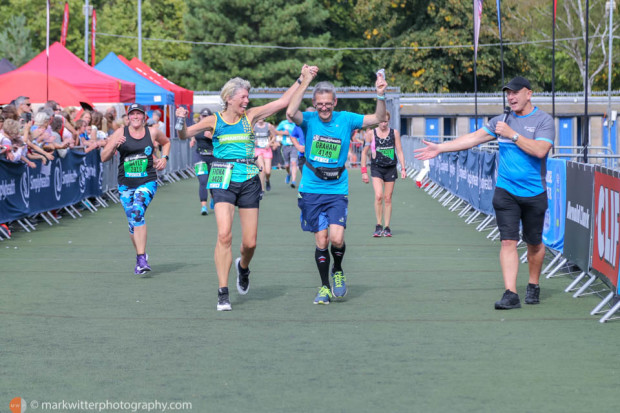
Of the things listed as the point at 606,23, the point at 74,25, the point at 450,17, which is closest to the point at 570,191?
the point at 450,17

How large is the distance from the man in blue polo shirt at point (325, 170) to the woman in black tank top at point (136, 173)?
2589 mm

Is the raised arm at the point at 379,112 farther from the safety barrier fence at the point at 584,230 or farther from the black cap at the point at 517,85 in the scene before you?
the safety barrier fence at the point at 584,230

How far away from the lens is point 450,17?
6275cm

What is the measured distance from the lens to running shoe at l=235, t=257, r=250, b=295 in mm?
10055

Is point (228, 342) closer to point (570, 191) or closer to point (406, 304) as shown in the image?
point (406, 304)

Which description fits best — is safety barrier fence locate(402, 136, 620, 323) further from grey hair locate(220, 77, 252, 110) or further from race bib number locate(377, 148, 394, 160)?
grey hair locate(220, 77, 252, 110)

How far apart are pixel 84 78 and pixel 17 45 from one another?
157 ft

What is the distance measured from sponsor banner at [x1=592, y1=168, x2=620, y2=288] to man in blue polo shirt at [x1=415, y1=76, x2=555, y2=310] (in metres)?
0.57

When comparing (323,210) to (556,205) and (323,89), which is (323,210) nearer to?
Answer: (323,89)

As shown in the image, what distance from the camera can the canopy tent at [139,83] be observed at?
3086 centimetres

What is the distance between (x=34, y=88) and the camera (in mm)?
24359

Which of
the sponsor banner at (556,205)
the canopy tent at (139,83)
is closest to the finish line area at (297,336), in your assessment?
the sponsor banner at (556,205)

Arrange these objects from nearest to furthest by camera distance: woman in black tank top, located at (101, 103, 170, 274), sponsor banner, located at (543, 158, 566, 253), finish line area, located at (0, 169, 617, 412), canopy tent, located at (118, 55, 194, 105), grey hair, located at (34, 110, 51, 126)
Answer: finish line area, located at (0, 169, 617, 412)
sponsor banner, located at (543, 158, 566, 253)
woman in black tank top, located at (101, 103, 170, 274)
grey hair, located at (34, 110, 51, 126)
canopy tent, located at (118, 55, 194, 105)

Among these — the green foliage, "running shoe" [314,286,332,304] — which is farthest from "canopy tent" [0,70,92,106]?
the green foliage
